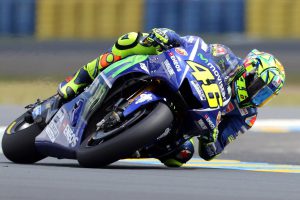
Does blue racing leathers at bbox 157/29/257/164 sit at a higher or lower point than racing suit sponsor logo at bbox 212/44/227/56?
lower

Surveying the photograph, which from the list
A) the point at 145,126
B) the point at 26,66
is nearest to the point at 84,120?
the point at 145,126

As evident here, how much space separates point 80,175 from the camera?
5832 millimetres

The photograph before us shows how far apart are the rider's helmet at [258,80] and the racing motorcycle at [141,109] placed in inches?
8.0

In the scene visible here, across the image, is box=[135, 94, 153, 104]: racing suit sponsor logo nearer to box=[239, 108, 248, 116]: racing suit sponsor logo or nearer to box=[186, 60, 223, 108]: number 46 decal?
box=[186, 60, 223, 108]: number 46 decal

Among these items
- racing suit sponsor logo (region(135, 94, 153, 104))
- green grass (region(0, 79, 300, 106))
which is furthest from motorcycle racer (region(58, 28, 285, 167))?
green grass (region(0, 79, 300, 106))

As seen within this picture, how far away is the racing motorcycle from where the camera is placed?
6.28m

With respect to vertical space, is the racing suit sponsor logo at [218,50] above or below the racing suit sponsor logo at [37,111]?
above

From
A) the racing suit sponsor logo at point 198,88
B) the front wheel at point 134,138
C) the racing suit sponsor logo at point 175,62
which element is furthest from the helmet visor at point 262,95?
the front wheel at point 134,138

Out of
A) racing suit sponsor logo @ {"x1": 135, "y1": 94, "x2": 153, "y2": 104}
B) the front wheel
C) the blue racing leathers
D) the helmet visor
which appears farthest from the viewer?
the blue racing leathers

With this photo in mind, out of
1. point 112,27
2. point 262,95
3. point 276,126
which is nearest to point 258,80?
point 262,95

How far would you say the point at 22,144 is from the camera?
7.22 meters

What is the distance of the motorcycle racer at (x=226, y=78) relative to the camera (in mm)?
6789

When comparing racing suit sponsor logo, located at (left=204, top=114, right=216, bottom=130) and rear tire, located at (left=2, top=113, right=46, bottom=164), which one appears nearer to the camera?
racing suit sponsor logo, located at (left=204, top=114, right=216, bottom=130)

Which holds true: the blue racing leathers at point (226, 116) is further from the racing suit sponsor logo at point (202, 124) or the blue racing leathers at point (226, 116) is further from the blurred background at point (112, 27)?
the blurred background at point (112, 27)
